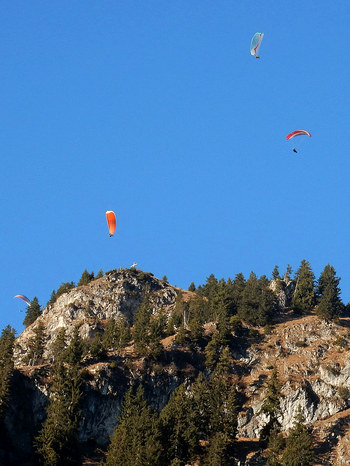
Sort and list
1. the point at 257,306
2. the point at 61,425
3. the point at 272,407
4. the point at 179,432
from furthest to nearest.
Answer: the point at 257,306, the point at 272,407, the point at 61,425, the point at 179,432

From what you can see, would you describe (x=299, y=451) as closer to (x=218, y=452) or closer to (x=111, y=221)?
(x=218, y=452)

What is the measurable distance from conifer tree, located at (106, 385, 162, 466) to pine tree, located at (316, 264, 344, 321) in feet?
162

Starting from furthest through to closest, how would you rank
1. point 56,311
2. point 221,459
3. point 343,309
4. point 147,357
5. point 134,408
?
point 56,311 → point 343,309 → point 147,357 → point 134,408 → point 221,459

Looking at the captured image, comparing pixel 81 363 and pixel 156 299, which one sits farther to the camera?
pixel 156 299

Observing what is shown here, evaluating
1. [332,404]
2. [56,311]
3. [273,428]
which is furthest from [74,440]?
[56,311]

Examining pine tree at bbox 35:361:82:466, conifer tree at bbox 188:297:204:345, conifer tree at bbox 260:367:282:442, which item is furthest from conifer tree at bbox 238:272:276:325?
pine tree at bbox 35:361:82:466

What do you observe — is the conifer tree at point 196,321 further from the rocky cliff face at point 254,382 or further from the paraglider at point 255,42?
the paraglider at point 255,42

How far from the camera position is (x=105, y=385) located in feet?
417

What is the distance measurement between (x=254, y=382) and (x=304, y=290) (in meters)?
37.0

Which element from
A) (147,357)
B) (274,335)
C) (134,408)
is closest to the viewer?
(134,408)

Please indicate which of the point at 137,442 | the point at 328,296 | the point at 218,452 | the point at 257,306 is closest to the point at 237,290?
the point at 257,306

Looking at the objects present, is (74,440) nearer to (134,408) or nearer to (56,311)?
(134,408)

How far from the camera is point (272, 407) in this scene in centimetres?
11862

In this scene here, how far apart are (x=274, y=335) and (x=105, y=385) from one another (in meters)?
35.2
